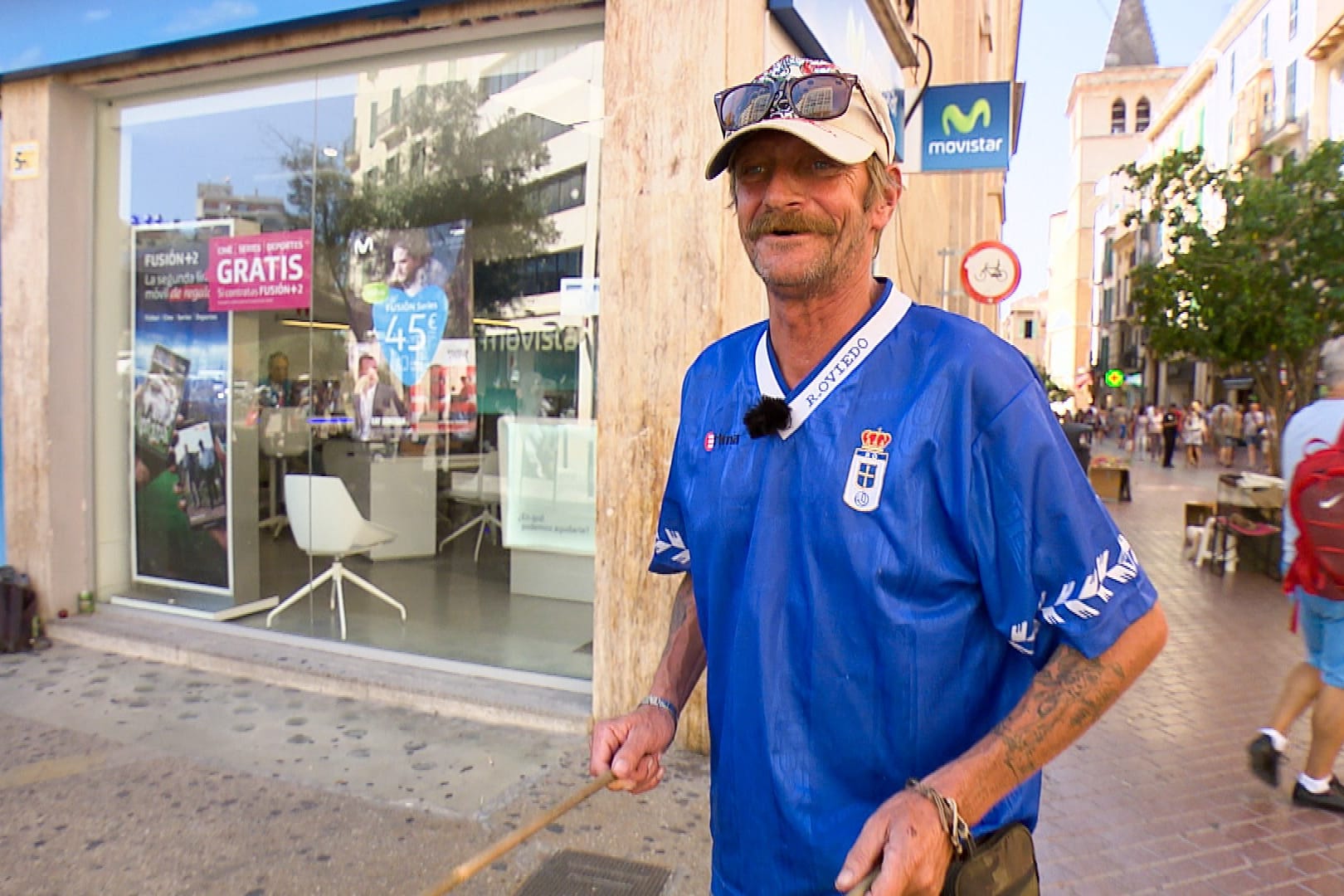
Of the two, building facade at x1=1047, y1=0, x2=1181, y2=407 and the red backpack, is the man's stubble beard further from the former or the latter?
building facade at x1=1047, y1=0, x2=1181, y2=407

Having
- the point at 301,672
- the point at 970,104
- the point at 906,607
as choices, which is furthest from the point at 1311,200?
the point at 906,607

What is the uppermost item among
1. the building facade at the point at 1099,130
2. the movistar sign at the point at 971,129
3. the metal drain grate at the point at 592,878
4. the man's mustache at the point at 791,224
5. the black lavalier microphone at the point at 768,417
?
the building facade at the point at 1099,130

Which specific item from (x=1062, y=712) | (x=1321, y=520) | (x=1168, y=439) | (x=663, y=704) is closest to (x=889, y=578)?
(x=1062, y=712)

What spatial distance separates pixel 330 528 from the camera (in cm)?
603

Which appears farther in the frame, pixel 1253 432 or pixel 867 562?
pixel 1253 432

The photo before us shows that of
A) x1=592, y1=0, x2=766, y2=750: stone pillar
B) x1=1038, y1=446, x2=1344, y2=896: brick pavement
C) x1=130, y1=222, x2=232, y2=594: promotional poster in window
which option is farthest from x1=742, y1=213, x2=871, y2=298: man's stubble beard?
x1=130, y1=222, x2=232, y2=594: promotional poster in window

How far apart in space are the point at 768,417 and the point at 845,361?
145mm

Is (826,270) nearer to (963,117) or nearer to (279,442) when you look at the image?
(279,442)

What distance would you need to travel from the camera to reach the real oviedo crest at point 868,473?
1410 millimetres

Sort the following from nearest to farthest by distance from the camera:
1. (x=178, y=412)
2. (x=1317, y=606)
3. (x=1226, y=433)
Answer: (x=1317, y=606)
(x=178, y=412)
(x=1226, y=433)

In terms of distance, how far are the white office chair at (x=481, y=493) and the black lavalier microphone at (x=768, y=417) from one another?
A: 4365mm

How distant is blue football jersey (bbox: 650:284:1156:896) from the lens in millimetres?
1349

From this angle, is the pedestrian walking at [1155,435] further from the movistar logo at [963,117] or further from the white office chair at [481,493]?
the white office chair at [481,493]

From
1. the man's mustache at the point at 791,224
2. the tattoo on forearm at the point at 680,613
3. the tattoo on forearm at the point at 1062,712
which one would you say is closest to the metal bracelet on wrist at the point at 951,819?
the tattoo on forearm at the point at 1062,712
